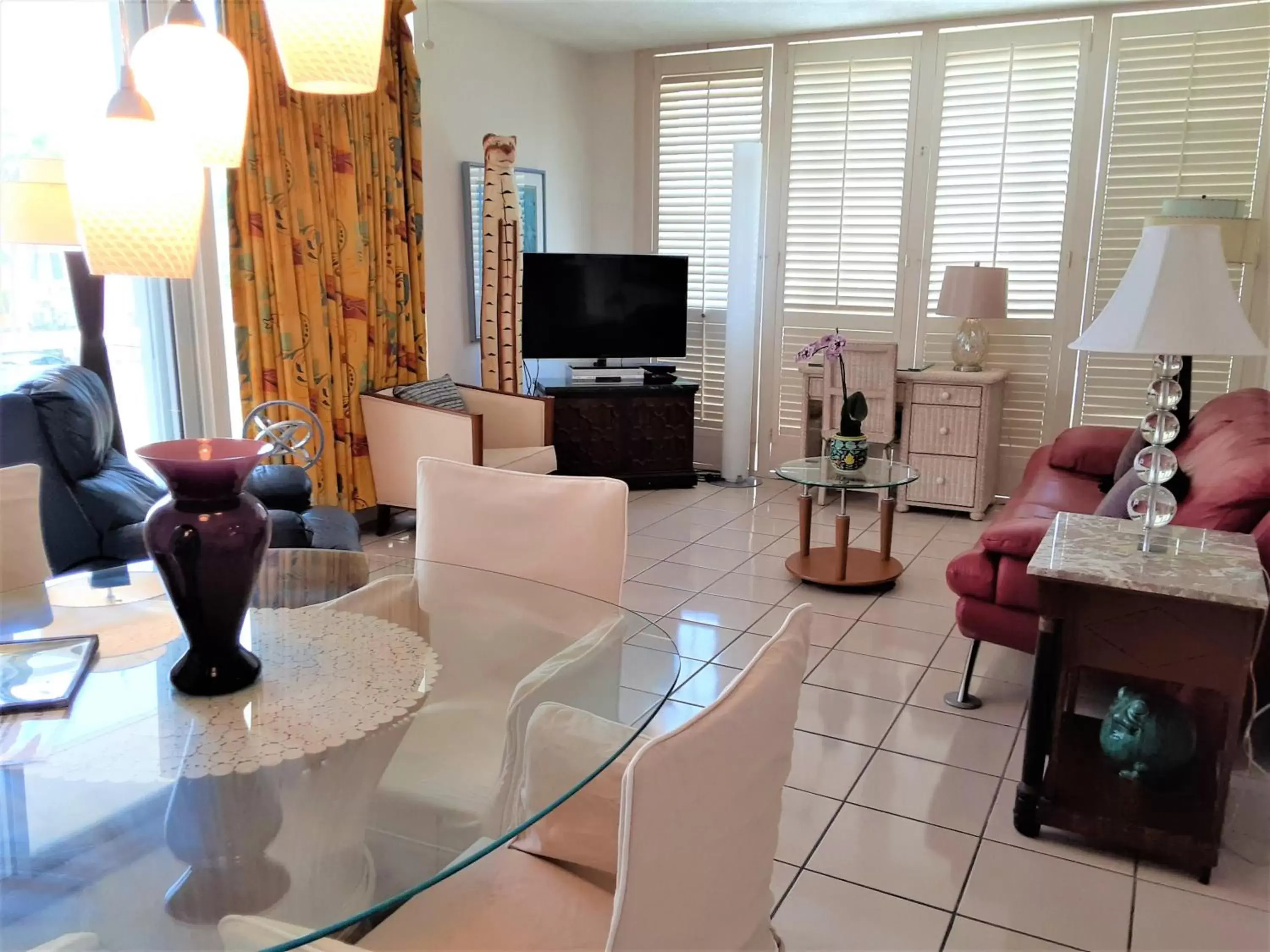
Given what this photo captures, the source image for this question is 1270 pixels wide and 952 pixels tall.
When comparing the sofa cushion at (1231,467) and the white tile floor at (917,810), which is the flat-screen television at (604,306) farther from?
the sofa cushion at (1231,467)

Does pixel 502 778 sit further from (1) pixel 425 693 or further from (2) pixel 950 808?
(2) pixel 950 808

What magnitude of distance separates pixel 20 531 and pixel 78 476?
0.79 meters

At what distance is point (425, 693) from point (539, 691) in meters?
0.19

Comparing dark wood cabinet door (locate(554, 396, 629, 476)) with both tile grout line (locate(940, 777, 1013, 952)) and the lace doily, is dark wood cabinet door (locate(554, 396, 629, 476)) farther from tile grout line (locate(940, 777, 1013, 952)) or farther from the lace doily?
the lace doily

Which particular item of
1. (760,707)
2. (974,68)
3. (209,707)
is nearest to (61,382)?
(209,707)

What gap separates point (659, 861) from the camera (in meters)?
0.93

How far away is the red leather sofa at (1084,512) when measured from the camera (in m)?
2.44

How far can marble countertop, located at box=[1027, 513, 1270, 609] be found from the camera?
198cm

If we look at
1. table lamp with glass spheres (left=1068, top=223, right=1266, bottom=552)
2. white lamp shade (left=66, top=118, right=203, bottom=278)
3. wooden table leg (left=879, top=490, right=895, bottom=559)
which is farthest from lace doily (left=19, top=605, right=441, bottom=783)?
wooden table leg (left=879, top=490, right=895, bottom=559)

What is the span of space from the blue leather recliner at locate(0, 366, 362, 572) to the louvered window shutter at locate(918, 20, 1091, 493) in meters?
3.89

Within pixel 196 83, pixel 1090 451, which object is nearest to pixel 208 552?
pixel 196 83

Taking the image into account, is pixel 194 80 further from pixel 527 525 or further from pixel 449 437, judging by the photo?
pixel 449 437

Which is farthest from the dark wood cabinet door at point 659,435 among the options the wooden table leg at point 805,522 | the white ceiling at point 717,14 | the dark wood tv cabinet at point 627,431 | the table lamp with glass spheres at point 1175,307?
the table lamp with glass spheres at point 1175,307

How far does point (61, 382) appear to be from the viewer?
2.90 metres
